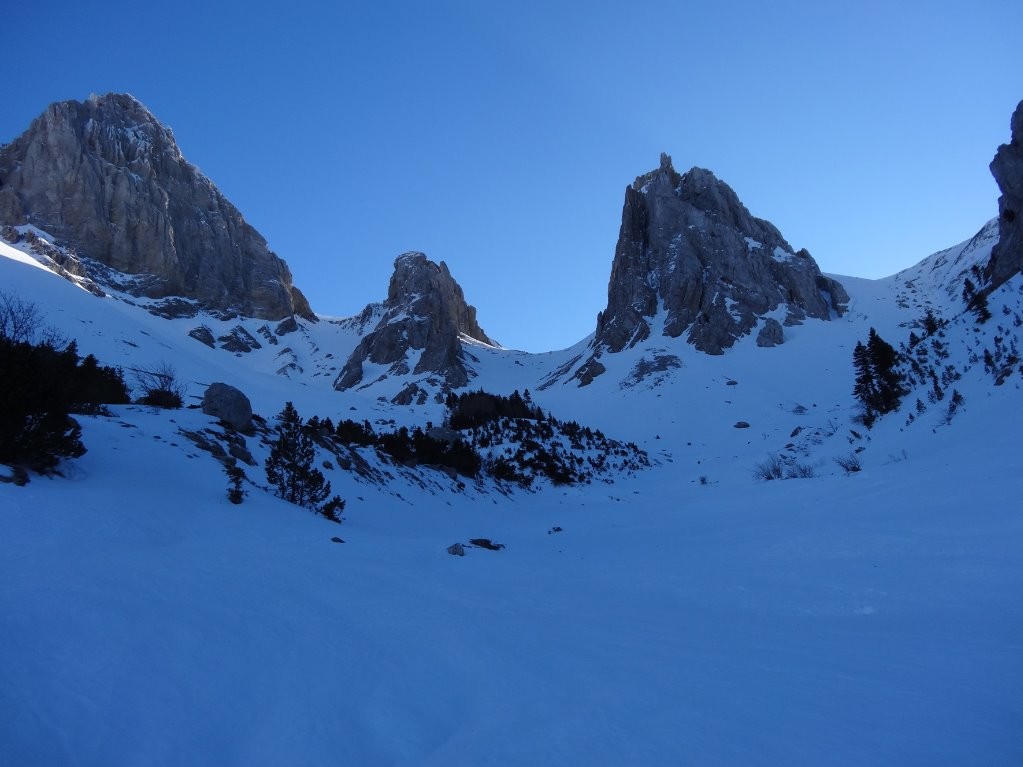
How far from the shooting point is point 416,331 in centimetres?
8756

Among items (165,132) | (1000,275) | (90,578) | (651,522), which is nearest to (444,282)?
(165,132)

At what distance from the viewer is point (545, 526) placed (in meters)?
16.5

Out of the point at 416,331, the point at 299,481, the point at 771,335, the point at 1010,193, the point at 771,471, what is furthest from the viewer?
the point at 416,331

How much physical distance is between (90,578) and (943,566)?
7.18 m

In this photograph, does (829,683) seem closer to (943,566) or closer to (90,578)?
(943,566)

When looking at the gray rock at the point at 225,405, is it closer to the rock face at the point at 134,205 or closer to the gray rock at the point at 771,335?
the gray rock at the point at 771,335

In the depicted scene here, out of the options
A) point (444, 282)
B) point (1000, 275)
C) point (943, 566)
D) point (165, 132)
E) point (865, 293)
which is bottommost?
point (943, 566)

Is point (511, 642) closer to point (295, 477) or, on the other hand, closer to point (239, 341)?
point (295, 477)

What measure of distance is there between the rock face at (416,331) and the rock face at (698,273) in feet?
72.4

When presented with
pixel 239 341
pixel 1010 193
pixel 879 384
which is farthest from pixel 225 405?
pixel 239 341

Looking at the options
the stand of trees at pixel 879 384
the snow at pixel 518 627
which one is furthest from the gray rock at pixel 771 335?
the snow at pixel 518 627

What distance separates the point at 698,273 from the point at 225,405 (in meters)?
75.8

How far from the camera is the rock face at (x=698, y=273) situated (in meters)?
72.9

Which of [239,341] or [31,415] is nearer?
[31,415]
